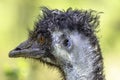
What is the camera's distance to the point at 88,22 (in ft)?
22.2

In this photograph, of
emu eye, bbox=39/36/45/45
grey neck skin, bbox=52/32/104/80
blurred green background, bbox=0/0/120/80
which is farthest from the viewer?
blurred green background, bbox=0/0/120/80

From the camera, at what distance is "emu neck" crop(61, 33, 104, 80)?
650cm

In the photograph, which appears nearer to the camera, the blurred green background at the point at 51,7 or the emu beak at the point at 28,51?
the emu beak at the point at 28,51

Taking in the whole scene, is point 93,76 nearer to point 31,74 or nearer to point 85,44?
point 85,44

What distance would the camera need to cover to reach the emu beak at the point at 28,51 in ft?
22.2

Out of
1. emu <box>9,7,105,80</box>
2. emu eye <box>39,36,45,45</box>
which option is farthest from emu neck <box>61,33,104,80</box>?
emu eye <box>39,36,45,45</box>

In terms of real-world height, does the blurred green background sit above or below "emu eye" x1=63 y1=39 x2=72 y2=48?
above

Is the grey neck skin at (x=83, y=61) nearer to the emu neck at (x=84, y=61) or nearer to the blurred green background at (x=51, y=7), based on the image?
the emu neck at (x=84, y=61)

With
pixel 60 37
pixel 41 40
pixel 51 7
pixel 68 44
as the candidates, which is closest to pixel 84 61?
pixel 68 44

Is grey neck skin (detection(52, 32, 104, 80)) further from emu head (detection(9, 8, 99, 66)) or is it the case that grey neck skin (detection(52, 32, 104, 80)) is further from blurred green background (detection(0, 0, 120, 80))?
blurred green background (detection(0, 0, 120, 80))

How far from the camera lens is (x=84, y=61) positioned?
6.50 metres

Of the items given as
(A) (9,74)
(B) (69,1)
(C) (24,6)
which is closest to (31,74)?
(A) (9,74)

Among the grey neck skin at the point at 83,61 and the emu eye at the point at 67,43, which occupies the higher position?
the emu eye at the point at 67,43

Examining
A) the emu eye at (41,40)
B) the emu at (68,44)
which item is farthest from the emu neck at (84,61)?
the emu eye at (41,40)
